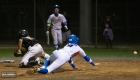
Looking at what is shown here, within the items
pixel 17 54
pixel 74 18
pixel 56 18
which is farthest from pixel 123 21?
pixel 17 54

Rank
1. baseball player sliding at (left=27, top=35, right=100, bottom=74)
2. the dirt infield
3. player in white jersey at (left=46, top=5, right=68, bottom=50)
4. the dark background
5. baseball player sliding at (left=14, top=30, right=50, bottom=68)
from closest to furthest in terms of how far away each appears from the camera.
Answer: the dirt infield < baseball player sliding at (left=27, top=35, right=100, bottom=74) < baseball player sliding at (left=14, top=30, right=50, bottom=68) < player in white jersey at (left=46, top=5, right=68, bottom=50) < the dark background

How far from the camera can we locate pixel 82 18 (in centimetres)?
2458

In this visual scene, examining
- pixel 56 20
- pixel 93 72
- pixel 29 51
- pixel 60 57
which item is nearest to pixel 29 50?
pixel 29 51

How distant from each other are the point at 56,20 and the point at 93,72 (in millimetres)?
6333

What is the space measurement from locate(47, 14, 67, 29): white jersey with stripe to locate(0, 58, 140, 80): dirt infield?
357 cm

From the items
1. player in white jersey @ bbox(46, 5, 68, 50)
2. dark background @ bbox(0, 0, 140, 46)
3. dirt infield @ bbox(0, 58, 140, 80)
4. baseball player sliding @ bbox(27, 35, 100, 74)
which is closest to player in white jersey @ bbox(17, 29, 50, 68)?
dirt infield @ bbox(0, 58, 140, 80)

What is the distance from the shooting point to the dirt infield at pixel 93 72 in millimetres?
11070

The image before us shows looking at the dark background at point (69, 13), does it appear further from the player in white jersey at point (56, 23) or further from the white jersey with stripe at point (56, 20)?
the white jersey with stripe at point (56, 20)

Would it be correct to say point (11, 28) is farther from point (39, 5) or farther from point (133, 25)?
point (133, 25)

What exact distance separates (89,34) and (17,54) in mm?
11580

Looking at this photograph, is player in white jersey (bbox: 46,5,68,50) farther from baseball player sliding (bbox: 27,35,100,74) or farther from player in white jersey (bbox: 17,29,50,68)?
baseball player sliding (bbox: 27,35,100,74)

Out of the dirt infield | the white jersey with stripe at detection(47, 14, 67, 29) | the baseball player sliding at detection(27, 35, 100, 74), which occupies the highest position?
the white jersey with stripe at detection(47, 14, 67, 29)

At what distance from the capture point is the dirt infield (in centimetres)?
1107

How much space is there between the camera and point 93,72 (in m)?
12.4
